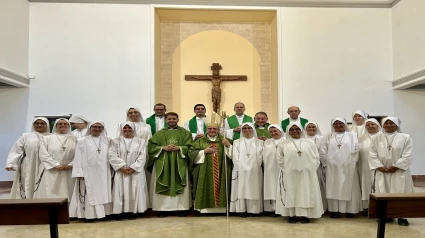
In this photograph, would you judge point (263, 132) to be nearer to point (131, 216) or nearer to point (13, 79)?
point (131, 216)

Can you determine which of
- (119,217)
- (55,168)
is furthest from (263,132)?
(55,168)

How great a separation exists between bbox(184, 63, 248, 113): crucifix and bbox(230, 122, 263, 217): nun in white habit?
4.26m

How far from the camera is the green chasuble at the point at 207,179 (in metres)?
6.10

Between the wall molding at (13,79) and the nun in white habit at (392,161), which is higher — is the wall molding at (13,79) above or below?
above

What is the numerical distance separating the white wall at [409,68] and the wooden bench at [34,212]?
348 inches

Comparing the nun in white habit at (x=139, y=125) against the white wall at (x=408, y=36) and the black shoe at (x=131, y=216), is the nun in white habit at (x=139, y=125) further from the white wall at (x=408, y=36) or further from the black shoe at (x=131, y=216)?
the white wall at (x=408, y=36)

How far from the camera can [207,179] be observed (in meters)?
6.19

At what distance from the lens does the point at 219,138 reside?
21.2 feet

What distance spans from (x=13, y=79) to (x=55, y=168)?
4017mm

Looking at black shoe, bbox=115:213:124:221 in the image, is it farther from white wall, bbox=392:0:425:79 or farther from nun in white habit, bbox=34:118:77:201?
white wall, bbox=392:0:425:79

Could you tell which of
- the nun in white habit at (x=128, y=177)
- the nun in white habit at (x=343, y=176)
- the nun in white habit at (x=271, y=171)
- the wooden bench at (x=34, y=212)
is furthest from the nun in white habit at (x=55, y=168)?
the nun in white habit at (x=343, y=176)

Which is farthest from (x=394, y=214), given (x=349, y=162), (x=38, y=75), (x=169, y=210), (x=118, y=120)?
(x=38, y=75)

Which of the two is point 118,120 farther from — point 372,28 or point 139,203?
point 372,28

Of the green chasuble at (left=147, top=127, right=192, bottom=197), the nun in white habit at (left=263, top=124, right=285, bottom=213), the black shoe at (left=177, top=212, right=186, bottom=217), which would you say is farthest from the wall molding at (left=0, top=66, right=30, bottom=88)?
the nun in white habit at (left=263, top=124, right=285, bottom=213)
